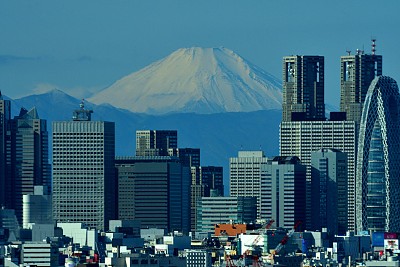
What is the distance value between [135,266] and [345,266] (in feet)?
93.0

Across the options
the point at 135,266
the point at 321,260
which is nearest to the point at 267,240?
the point at 321,260

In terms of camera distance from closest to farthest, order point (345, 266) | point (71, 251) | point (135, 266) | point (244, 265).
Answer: point (135, 266) → point (244, 265) → point (345, 266) → point (71, 251)

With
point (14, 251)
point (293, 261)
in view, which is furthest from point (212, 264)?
point (14, 251)

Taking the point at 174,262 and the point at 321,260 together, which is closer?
the point at 174,262

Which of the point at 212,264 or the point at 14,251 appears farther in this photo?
the point at 14,251

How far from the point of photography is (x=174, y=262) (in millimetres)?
167375

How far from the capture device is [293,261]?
174 m

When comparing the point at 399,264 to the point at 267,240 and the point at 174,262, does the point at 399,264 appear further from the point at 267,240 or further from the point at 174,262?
the point at 267,240

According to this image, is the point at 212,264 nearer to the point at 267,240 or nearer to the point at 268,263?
the point at 268,263

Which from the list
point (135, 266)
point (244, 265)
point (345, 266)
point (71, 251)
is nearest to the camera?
point (135, 266)

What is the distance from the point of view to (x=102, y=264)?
166375 millimetres

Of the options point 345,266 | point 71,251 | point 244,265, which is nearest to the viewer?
point 244,265

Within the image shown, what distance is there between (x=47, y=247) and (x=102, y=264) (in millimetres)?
18432

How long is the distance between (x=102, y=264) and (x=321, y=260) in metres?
23.1
